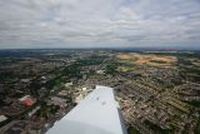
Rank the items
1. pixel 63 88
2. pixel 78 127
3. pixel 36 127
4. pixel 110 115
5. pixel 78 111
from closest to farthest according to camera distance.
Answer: pixel 78 127
pixel 110 115
pixel 78 111
pixel 36 127
pixel 63 88

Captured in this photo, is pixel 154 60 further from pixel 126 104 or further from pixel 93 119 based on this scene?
pixel 93 119

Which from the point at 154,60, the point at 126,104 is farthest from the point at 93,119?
the point at 154,60

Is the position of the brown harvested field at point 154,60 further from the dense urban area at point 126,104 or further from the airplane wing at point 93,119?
the airplane wing at point 93,119

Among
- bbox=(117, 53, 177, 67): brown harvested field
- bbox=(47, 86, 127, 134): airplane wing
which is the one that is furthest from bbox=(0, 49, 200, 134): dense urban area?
bbox=(117, 53, 177, 67): brown harvested field

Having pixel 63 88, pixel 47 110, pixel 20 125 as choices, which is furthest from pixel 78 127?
pixel 63 88

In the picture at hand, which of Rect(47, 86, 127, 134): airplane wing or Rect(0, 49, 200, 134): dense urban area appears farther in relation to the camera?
Rect(0, 49, 200, 134): dense urban area

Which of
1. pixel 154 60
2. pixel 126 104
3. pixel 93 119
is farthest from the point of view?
pixel 154 60

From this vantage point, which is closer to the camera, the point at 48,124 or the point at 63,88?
the point at 48,124

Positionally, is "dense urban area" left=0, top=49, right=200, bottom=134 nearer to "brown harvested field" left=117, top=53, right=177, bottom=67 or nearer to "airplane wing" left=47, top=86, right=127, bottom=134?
"airplane wing" left=47, top=86, right=127, bottom=134

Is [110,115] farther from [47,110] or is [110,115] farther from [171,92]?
[171,92]
